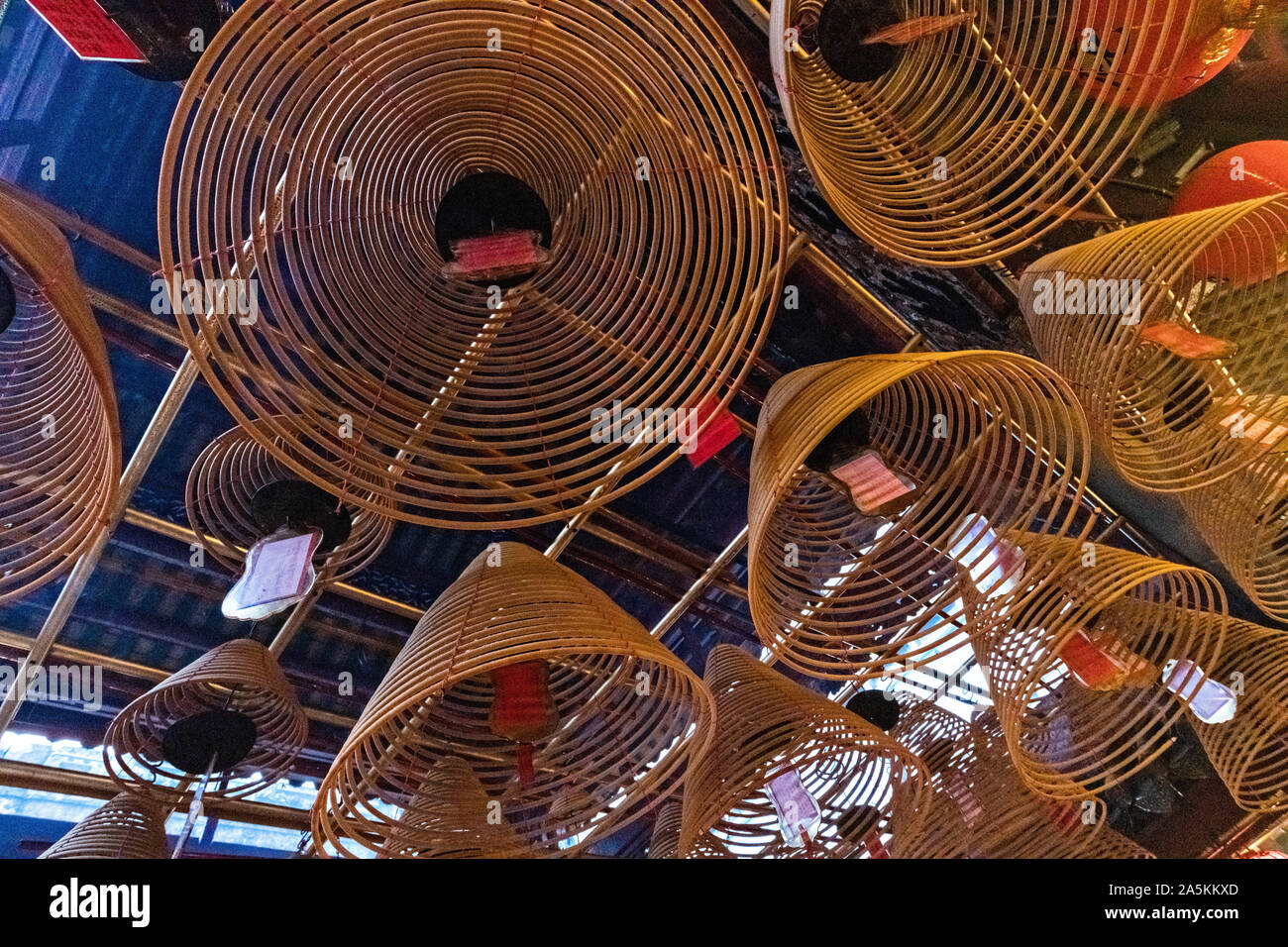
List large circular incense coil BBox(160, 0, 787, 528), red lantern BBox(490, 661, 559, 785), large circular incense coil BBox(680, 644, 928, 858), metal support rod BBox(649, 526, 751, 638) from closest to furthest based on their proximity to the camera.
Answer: large circular incense coil BBox(160, 0, 787, 528), red lantern BBox(490, 661, 559, 785), large circular incense coil BBox(680, 644, 928, 858), metal support rod BBox(649, 526, 751, 638)

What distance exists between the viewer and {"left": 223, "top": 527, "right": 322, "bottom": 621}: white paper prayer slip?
169 centimetres

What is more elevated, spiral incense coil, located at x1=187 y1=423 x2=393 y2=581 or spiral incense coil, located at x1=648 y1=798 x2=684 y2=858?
spiral incense coil, located at x1=187 y1=423 x2=393 y2=581

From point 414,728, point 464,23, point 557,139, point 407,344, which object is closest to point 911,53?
point 557,139

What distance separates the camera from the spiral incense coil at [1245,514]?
9.60 feet

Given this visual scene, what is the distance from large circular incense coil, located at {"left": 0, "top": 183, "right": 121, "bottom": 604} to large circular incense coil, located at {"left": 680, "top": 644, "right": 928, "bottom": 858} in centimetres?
170

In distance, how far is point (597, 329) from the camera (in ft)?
5.65

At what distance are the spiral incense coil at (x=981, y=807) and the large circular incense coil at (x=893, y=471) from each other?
102 cm

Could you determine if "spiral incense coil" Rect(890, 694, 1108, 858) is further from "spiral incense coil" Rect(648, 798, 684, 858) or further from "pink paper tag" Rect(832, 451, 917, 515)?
"pink paper tag" Rect(832, 451, 917, 515)

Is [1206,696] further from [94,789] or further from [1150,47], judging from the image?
[94,789]

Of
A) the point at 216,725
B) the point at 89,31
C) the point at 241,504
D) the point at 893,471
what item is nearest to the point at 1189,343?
the point at 893,471

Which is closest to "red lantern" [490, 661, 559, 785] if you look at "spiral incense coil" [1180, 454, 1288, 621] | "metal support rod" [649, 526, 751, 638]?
"metal support rod" [649, 526, 751, 638]

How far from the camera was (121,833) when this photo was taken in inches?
114

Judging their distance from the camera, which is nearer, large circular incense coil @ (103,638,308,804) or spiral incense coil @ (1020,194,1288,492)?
spiral incense coil @ (1020,194,1288,492)

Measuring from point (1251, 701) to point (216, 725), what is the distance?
14.3 feet
